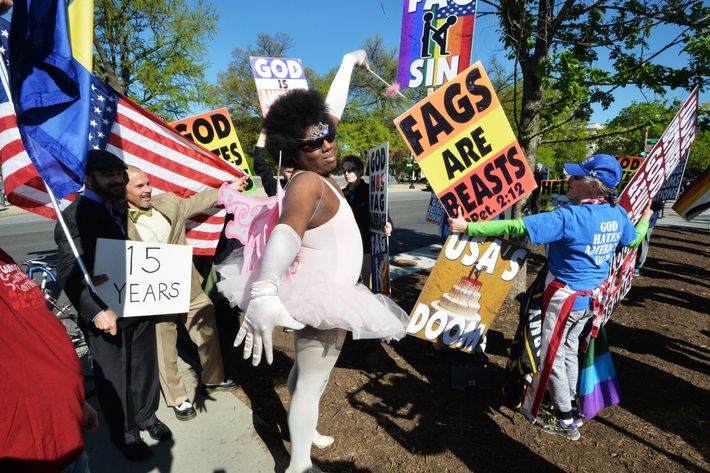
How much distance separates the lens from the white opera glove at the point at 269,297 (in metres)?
1.56

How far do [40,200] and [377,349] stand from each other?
3169 millimetres

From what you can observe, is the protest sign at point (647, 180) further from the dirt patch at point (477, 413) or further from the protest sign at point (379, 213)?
the protest sign at point (379, 213)

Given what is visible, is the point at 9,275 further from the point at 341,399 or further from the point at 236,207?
the point at 341,399

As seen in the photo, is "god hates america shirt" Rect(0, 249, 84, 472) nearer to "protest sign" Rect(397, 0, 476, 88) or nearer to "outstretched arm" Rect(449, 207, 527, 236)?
"outstretched arm" Rect(449, 207, 527, 236)

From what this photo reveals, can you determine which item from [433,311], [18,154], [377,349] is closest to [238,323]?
[377,349]

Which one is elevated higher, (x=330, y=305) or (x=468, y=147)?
(x=468, y=147)

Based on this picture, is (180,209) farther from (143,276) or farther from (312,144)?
(312,144)

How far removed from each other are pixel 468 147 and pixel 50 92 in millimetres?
2565

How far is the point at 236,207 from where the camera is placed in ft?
10.3

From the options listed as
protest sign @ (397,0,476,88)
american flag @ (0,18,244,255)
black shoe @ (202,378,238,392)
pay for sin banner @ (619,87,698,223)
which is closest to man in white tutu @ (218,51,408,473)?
black shoe @ (202,378,238,392)

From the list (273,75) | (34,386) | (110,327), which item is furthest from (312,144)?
(273,75)

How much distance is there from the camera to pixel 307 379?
2.11 meters

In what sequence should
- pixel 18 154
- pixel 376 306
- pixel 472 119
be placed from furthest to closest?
pixel 472 119, pixel 18 154, pixel 376 306

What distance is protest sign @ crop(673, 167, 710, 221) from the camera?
3748 mm
